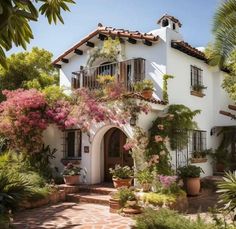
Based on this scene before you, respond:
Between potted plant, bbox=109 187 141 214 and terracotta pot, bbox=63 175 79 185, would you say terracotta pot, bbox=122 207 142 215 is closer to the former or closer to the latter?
potted plant, bbox=109 187 141 214

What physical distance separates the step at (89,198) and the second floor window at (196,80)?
Answer: 7.59 metres

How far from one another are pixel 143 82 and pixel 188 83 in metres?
3.48

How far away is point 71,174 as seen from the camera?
15.8 metres

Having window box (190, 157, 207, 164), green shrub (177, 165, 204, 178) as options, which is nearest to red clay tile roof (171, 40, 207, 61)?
window box (190, 157, 207, 164)

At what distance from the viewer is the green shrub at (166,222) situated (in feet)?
23.7

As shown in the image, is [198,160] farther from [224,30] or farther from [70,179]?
[224,30]

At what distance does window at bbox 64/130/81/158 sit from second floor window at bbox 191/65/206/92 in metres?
6.47

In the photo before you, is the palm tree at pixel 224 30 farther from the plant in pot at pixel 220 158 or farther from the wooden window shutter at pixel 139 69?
the plant in pot at pixel 220 158

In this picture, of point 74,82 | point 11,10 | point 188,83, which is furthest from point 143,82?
point 11,10

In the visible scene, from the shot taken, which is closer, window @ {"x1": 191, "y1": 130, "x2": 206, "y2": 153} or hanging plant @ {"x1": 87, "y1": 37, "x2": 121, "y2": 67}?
hanging plant @ {"x1": 87, "y1": 37, "x2": 121, "y2": 67}

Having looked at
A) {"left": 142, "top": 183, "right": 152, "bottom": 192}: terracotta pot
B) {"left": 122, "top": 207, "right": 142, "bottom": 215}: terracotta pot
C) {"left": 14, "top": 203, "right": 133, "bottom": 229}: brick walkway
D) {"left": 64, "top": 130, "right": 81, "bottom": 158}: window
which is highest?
{"left": 64, "top": 130, "right": 81, "bottom": 158}: window

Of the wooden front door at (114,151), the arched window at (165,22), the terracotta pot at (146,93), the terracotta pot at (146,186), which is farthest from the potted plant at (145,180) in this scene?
the arched window at (165,22)

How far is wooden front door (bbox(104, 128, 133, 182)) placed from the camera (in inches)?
643

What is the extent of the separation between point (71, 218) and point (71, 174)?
4.43 m
